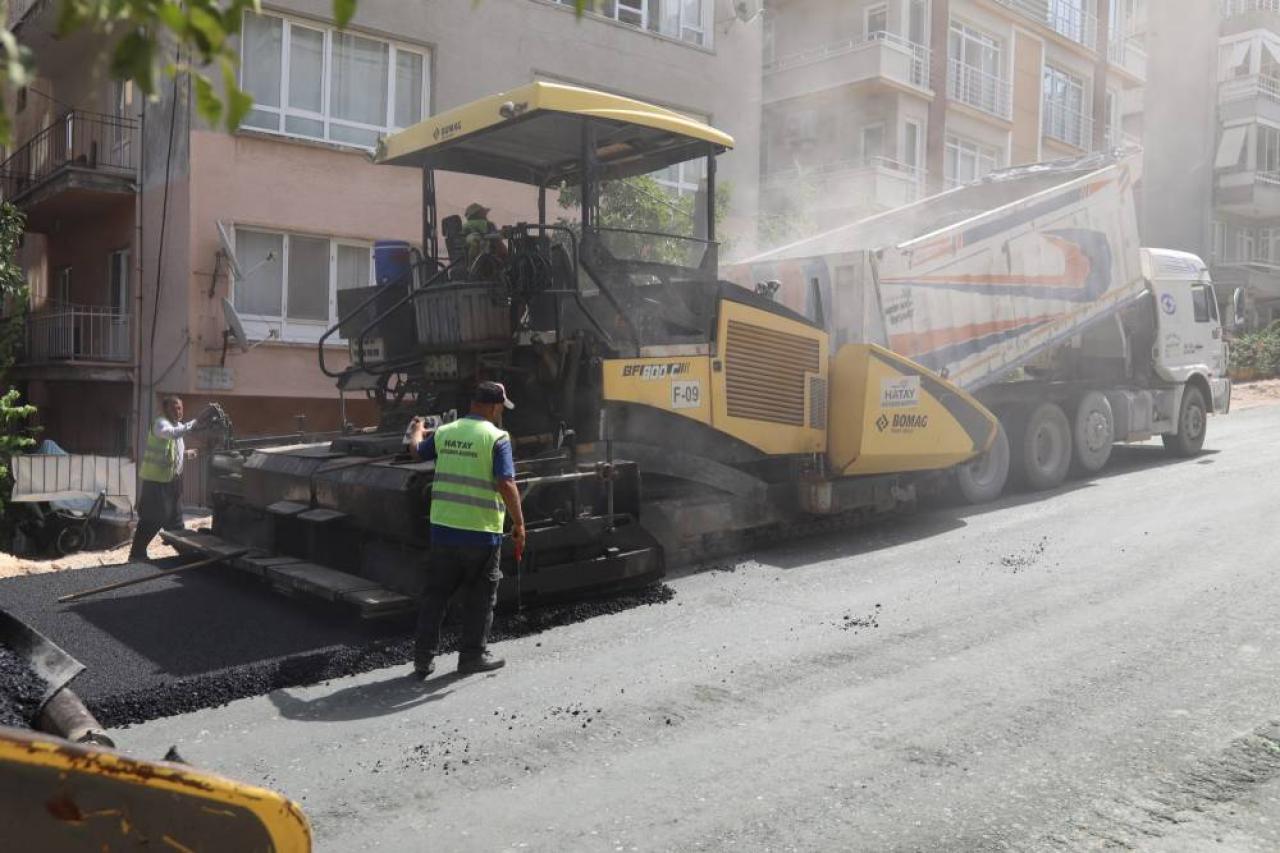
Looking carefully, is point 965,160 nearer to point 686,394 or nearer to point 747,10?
point 747,10

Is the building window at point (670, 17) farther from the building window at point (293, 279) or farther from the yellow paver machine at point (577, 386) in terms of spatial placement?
the yellow paver machine at point (577, 386)

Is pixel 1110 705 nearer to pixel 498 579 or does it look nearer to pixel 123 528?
pixel 498 579

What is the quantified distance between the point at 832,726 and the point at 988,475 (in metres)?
6.46

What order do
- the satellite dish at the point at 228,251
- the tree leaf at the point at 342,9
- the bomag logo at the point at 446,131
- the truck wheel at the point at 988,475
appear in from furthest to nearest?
the satellite dish at the point at 228,251, the truck wheel at the point at 988,475, the bomag logo at the point at 446,131, the tree leaf at the point at 342,9

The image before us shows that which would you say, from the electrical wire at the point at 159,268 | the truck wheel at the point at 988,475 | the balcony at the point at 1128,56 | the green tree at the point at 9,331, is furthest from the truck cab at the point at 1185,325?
the balcony at the point at 1128,56

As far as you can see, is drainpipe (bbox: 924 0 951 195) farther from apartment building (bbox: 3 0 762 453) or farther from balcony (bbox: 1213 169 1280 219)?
balcony (bbox: 1213 169 1280 219)

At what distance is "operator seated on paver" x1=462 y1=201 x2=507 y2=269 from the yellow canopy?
0.51 meters

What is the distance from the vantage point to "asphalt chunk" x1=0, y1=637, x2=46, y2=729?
3029mm

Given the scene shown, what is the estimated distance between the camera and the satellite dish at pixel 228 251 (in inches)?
533

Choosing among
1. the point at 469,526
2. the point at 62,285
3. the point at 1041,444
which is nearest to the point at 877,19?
the point at 1041,444

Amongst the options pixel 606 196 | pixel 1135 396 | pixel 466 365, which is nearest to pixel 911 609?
pixel 466 365

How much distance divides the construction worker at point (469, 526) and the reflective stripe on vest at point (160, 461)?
4.37 meters

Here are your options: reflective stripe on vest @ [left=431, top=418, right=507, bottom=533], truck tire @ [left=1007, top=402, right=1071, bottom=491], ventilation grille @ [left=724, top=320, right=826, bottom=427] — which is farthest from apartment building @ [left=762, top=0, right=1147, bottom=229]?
reflective stripe on vest @ [left=431, top=418, right=507, bottom=533]

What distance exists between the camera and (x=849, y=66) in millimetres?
23094
